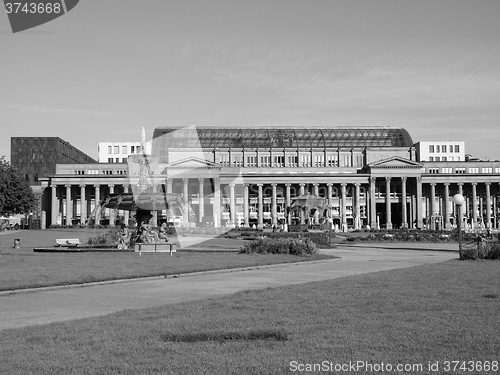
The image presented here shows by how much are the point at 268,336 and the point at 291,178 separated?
466 ft

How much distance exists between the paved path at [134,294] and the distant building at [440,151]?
156 metres

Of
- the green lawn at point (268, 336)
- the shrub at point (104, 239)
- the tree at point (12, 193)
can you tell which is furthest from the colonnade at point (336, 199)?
the green lawn at point (268, 336)

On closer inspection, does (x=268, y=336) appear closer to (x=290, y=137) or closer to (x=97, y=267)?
(x=97, y=267)

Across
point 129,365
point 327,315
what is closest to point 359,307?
point 327,315

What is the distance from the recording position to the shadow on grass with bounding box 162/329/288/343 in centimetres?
1221

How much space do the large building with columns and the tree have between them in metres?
33.5

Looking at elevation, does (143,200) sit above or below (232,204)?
below

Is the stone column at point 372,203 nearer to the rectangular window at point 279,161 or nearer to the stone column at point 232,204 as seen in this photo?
the rectangular window at point 279,161

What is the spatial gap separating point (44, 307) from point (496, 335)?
12.2 metres

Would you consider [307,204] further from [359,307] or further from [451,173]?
[451,173]

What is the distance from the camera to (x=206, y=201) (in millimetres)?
157500

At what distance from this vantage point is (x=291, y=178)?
505 ft

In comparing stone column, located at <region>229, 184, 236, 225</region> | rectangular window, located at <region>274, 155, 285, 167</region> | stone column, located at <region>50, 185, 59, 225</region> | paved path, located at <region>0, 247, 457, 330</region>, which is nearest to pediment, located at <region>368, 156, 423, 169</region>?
rectangular window, located at <region>274, 155, 285, 167</region>

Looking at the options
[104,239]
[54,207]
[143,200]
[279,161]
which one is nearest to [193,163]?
[279,161]
